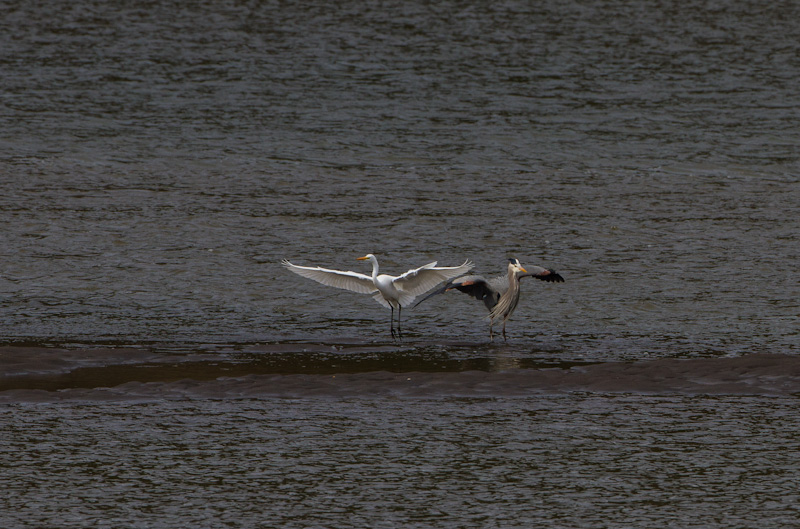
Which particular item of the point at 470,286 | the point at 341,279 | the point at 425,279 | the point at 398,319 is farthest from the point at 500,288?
the point at 341,279

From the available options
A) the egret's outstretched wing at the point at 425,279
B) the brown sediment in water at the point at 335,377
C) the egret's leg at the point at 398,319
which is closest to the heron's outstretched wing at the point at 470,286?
the egret's outstretched wing at the point at 425,279

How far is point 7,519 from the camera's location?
318 inches

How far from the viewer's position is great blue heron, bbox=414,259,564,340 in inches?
518

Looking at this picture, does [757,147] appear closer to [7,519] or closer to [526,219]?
[526,219]

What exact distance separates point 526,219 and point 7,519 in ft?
36.2

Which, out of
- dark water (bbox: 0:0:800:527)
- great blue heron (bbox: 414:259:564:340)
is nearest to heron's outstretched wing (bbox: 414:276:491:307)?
great blue heron (bbox: 414:259:564:340)

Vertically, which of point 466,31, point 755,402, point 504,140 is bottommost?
point 755,402

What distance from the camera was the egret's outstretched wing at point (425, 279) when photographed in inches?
529

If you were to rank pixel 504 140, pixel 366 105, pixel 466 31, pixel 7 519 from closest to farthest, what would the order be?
1. pixel 7 519
2. pixel 504 140
3. pixel 366 105
4. pixel 466 31

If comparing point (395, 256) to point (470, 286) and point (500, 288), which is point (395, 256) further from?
point (500, 288)

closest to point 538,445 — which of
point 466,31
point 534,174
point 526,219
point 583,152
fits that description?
point 526,219

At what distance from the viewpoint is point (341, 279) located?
1388 cm

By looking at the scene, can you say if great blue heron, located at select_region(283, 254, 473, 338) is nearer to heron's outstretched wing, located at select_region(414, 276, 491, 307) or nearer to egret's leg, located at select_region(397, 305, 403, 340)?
egret's leg, located at select_region(397, 305, 403, 340)

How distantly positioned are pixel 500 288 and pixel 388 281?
1.27 m
